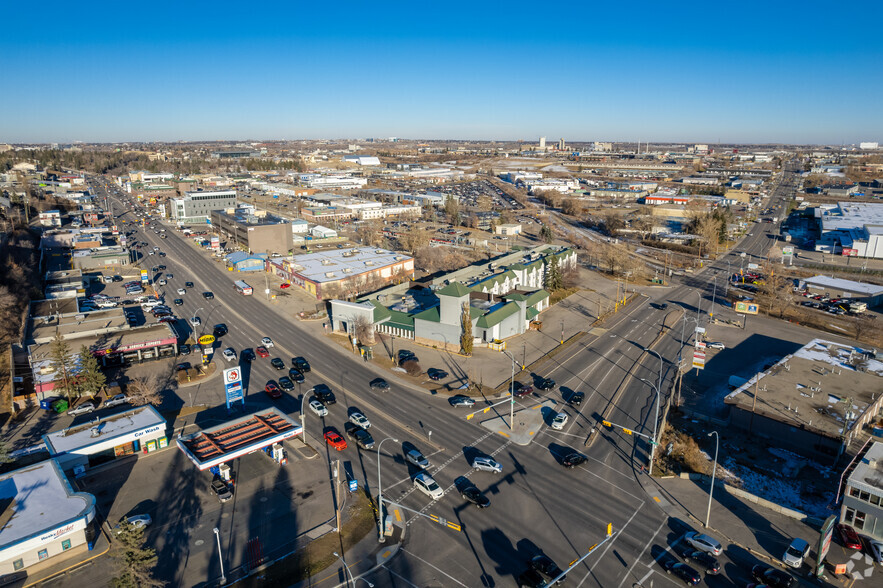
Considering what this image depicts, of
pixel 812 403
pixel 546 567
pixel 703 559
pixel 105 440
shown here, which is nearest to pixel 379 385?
pixel 105 440

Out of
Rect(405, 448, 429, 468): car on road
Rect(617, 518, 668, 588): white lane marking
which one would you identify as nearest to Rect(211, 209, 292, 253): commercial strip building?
Rect(405, 448, 429, 468): car on road

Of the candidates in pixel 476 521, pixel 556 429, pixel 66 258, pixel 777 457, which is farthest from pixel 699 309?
pixel 66 258

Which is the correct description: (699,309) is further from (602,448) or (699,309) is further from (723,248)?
(723,248)

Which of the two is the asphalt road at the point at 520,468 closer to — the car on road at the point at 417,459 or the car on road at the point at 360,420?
the car on road at the point at 417,459

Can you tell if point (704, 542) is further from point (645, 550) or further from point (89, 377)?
point (89, 377)

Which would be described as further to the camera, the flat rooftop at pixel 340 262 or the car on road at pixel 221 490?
the flat rooftop at pixel 340 262

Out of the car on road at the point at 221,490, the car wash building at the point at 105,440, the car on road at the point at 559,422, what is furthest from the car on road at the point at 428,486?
the car wash building at the point at 105,440
